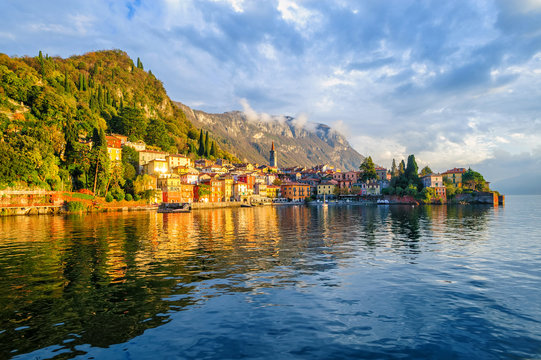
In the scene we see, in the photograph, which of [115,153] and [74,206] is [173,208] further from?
[115,153]

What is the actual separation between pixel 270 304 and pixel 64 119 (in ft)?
257

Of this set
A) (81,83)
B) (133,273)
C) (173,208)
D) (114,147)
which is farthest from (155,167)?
(133,273)

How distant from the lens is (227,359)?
6801 millimetres

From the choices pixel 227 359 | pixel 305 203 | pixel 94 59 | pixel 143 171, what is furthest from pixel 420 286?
pixel 94 59

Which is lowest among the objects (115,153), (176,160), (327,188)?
(327,188)

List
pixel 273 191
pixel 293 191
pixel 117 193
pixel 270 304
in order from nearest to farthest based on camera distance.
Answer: pixel 270 304 → pixel 117 193 → pixel 273 191 → pixel 293 191

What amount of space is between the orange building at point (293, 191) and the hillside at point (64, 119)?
3920cm

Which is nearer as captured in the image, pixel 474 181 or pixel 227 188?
pixel 227 188

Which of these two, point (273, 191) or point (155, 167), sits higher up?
point (155, 167)

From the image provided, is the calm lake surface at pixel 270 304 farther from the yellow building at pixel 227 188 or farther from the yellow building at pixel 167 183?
the yellow building at pixel 227 188

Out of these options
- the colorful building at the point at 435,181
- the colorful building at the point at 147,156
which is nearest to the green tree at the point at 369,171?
the colorful building at the point at 435,181

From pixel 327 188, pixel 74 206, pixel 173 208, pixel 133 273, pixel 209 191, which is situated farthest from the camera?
pixel 327 188

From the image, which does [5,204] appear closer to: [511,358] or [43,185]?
[43,185]

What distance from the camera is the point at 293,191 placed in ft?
435
